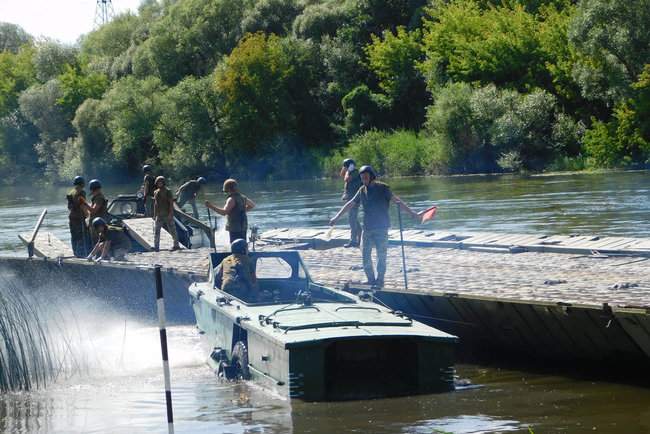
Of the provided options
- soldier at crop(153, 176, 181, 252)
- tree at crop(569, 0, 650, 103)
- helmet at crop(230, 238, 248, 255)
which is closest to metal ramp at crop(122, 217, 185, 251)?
soldier at crop(153, 176, 181, 252)

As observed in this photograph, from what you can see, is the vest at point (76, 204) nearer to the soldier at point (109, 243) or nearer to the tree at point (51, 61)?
the soldier at point (109, 243)

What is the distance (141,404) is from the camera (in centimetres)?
1286

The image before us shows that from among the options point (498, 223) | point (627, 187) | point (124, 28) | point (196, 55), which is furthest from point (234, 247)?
point (124, 28)

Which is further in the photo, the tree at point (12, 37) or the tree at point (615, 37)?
the tree at point (12, 37)

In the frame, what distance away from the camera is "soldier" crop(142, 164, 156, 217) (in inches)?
946

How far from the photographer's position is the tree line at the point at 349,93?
2067 inches

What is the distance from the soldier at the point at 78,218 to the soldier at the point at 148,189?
133 cm

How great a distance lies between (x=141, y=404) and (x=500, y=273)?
19.7ft

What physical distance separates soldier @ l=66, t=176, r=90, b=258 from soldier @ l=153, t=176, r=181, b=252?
1.41 m

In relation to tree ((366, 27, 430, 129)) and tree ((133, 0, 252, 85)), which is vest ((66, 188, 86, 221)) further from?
tree ((133, 0, 252, 85))

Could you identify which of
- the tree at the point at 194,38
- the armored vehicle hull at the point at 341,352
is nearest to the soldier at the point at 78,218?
the armored vehicle hull at the point at 341,352

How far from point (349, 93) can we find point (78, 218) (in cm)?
4674

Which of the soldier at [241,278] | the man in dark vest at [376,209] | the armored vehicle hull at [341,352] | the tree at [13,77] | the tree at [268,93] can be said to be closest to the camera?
the armored vehicle hull at [341,352]

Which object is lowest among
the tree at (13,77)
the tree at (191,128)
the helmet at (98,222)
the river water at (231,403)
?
the river water at (231,403)
